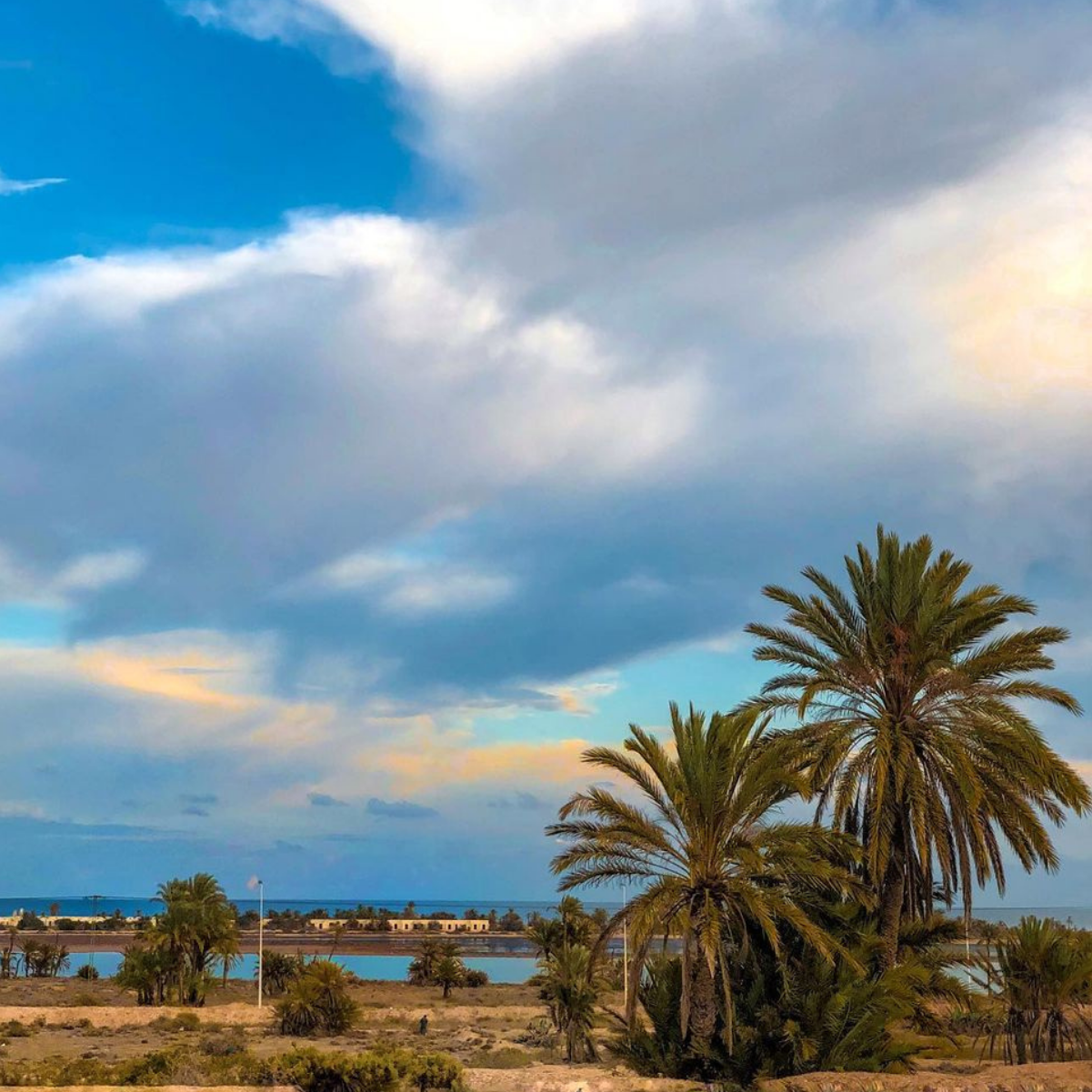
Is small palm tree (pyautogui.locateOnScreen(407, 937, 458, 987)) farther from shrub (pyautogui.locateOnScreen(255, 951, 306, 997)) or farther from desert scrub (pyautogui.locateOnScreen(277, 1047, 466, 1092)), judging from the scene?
desert scrub (pyautogui.locateOnScreen(277, 1047, 466, 1092))

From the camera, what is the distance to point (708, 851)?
80.0 feet

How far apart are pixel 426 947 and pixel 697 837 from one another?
169 ft

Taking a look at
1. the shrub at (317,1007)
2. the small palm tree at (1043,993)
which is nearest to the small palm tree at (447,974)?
the shrub at (317,1007)

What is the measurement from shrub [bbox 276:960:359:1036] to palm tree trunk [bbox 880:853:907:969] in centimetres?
2467

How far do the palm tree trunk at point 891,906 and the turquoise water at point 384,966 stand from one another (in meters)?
59.0

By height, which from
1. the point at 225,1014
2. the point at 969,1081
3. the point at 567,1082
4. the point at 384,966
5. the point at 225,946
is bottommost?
the point at 384,966

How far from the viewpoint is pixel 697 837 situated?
24.5m

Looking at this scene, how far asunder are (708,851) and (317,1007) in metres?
25.4

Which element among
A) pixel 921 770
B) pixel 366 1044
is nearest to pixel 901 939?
pixel 921 770

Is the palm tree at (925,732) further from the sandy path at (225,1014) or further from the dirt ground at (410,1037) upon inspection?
the sandy path at (225,1014)

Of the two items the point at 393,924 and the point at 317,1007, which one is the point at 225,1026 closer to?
the point at 317,1007

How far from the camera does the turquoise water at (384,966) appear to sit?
87938 millimetres

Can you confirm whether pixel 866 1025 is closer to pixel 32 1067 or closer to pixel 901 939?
pixel 901 939

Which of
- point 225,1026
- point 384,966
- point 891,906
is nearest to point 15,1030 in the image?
point 225,1026
